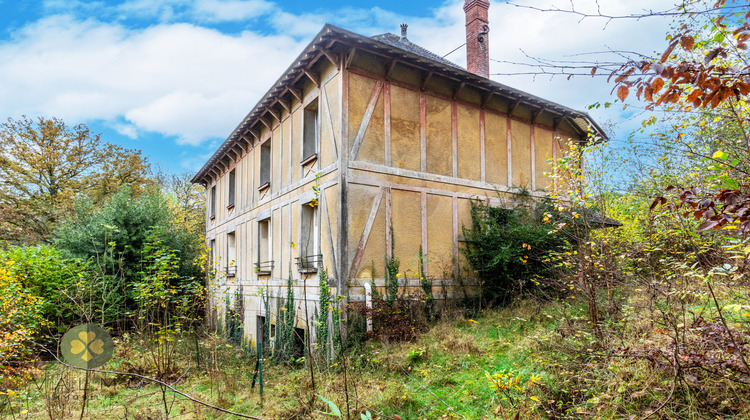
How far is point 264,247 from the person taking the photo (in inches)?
493

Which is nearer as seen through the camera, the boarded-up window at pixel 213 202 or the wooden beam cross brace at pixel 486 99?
the wooden beam cross brace at pixel 486 99

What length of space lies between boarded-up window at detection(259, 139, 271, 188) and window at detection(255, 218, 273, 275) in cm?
113

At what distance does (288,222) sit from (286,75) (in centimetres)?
336

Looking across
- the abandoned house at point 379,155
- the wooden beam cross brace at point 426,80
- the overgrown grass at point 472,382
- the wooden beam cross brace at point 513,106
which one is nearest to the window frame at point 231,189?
the abandoned house at point 379,155

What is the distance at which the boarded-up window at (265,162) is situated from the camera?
506 inches

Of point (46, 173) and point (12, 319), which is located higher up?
point (46, 173)

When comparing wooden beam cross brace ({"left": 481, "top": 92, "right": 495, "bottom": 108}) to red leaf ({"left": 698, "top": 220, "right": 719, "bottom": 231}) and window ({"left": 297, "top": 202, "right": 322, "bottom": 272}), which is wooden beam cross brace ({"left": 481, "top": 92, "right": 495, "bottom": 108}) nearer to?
window ({"left": 297, "top": 202, "right": 322, "bottom": 272})

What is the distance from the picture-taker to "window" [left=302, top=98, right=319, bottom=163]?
1032 centimetres

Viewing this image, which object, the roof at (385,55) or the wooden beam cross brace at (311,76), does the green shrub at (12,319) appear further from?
the wooden beam cross brace at (311,76)

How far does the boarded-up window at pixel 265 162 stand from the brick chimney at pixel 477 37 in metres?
6.04

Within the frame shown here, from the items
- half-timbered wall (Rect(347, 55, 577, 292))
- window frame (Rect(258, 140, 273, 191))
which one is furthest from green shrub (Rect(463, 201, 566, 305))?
window frame (Rect(258, 140, 273, 191))

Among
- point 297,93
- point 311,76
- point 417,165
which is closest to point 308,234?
point 417,165

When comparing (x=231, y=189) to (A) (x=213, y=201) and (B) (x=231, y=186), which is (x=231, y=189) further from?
(A) (x=213, y=201)

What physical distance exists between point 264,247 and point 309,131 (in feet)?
12.7
